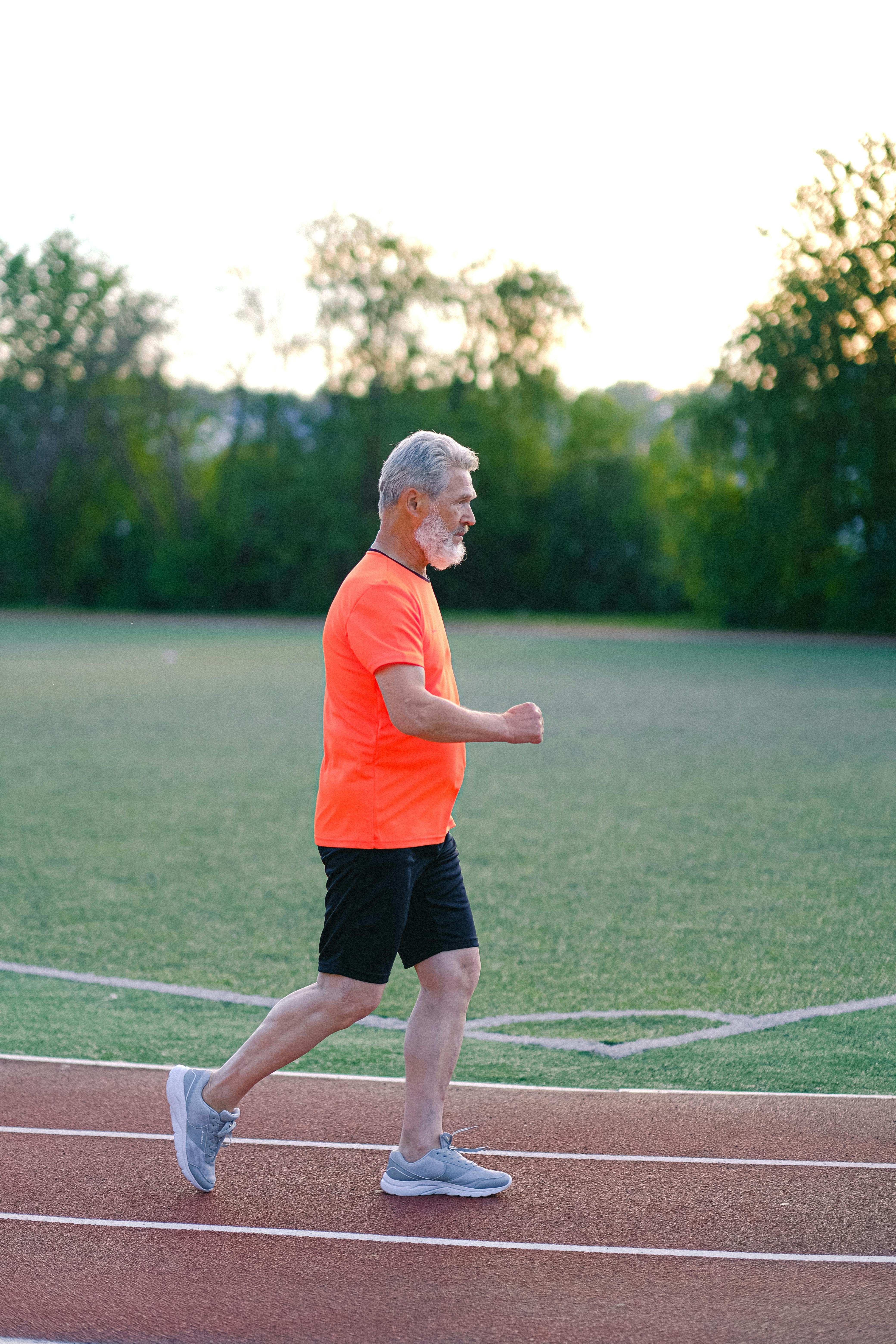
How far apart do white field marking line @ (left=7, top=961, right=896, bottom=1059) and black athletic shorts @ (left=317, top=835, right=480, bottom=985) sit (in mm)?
1582

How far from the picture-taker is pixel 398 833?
338 centimetres

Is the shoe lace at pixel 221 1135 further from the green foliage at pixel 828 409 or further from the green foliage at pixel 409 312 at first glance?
the green foliage at pixel 409 312

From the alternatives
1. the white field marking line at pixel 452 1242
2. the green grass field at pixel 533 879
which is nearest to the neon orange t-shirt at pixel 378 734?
the white field marking line at pixel 452 1242

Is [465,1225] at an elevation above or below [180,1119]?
below

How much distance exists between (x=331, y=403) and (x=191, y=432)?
6.55 m

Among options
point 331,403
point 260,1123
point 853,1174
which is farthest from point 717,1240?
point 331,403

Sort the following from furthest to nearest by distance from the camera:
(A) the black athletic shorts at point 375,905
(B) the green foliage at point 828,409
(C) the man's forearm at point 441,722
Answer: (B) the green foliage at point 828,409 → (A) the black athletic shorts at point 375,905 → (C) the man's forearm at point 441,722

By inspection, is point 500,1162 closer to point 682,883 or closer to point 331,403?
point 682,883

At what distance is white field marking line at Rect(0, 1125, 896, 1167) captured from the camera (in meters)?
3.74

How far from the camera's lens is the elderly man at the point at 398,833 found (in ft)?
11.0

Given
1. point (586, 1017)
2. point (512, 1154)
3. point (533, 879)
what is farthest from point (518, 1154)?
point (533, 879)

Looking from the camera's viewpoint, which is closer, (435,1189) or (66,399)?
(435,1189)

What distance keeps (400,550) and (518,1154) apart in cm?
175

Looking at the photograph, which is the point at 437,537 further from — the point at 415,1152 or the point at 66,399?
the point at 66,399
